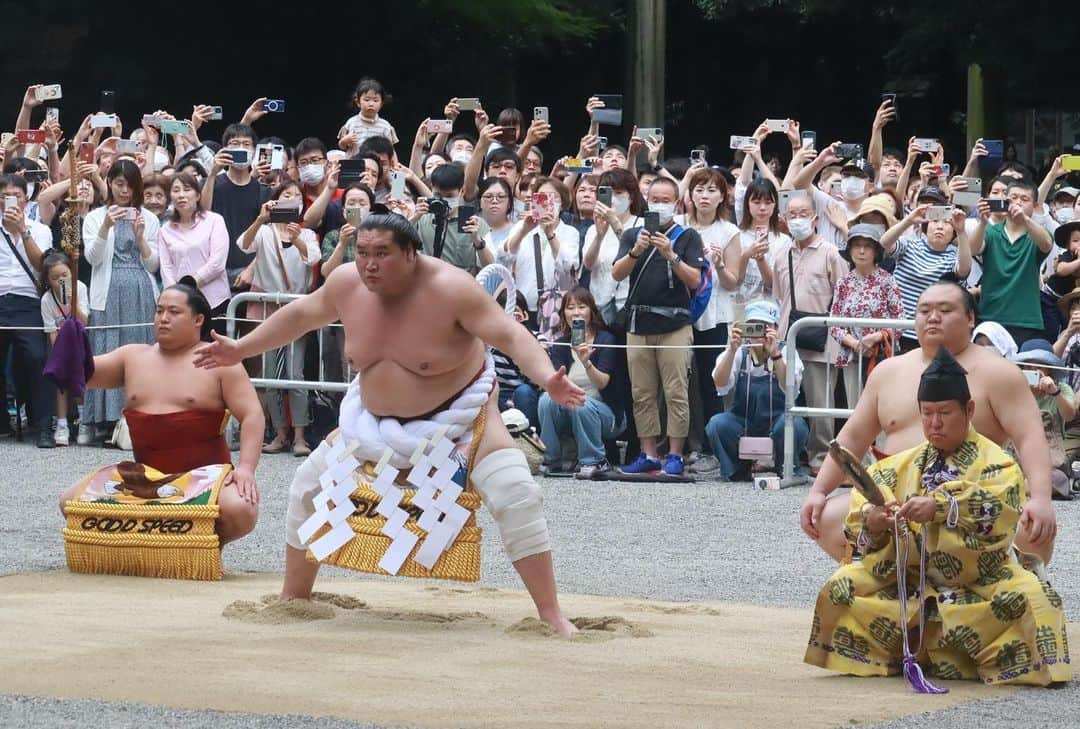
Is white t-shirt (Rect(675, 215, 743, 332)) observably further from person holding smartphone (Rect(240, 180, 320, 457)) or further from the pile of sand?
the pile of sand

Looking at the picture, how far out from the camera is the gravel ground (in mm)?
5930

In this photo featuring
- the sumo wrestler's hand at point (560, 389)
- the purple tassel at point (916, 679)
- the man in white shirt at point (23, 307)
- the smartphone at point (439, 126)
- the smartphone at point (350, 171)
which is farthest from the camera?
the smartphone at point (439, 126)

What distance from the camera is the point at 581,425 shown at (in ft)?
27.0

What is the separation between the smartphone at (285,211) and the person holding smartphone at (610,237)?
138cm

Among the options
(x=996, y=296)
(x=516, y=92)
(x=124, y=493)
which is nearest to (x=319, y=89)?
(x=516, y=92)

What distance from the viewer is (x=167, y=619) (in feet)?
16.7

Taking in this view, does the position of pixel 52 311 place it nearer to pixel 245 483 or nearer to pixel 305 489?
pixel 245 483

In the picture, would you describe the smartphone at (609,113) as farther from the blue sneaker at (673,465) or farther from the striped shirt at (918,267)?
the blue sneaker at (673,465)

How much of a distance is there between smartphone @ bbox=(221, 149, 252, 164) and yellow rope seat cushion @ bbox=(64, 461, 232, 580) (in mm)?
3295

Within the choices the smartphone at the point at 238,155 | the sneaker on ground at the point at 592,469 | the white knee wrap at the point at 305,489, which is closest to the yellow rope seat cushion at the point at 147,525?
the white knee wrap at the point at 305,489

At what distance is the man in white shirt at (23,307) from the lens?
9.13 metres

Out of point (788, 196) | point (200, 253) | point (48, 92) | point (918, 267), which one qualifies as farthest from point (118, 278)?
point (918, 267)

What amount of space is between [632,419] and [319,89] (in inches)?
331

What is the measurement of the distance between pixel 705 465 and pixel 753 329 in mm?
928
